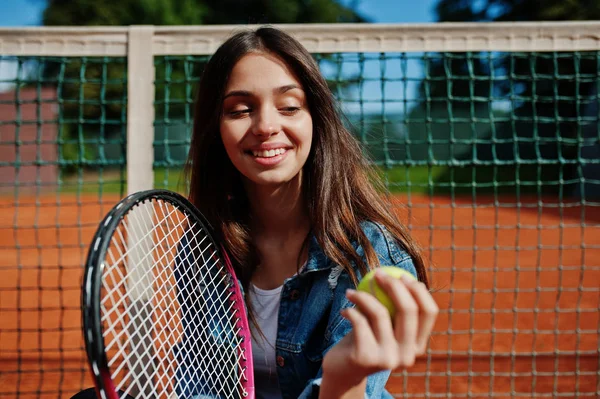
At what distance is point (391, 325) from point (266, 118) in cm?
75

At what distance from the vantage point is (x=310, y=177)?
174 centimetres

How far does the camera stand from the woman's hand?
93 centimetres

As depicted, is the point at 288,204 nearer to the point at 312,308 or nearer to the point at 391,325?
the point at 312,308

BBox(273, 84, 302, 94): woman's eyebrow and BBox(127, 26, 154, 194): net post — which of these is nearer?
BBox(273, 84, 302, 94): woman's eyebrow

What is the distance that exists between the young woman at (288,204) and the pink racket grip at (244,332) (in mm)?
64

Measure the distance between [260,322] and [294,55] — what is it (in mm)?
753

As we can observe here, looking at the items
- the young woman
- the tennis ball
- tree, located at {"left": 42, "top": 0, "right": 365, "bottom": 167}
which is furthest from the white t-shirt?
tree, located at {"left": 42, "top": 0, "right": 365, "bottom": 167}

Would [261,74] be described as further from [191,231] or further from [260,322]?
[260,322]

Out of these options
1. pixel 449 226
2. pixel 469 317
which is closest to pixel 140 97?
pixel 469 317

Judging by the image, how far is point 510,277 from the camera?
7520mm

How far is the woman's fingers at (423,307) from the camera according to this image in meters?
0.93

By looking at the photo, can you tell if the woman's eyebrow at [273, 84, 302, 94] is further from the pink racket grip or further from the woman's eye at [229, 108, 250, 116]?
the pink racket grip

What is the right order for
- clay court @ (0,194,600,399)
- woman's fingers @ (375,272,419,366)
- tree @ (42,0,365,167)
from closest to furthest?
woman's fingers @ (375,272,419,366) → clay court @ (0,194,600,399) → tree @ (42,0,365,167)

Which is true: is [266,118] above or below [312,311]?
above
